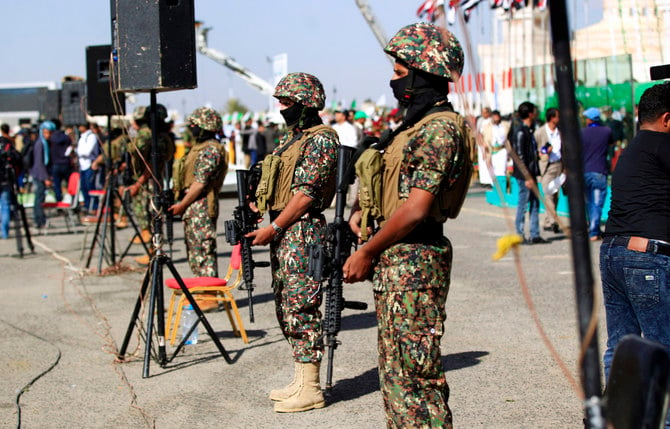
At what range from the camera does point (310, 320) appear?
18.2 ft

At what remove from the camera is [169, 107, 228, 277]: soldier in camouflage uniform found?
8.49m

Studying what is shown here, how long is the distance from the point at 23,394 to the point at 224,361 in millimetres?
1591

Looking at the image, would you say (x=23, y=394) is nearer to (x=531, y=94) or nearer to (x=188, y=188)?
(x=188, y=188)

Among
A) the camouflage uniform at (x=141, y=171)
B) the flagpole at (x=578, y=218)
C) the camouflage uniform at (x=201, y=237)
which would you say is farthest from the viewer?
the camouflage uniform at (x=141, y=171)

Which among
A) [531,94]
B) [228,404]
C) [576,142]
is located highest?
[531,94]

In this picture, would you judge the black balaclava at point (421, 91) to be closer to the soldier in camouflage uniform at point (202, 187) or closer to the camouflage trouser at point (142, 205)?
the soldier in camouflage uniform at point (202, 187)

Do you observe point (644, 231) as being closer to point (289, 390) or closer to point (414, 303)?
point (414, 303)

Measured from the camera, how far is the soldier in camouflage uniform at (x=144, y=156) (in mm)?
11695

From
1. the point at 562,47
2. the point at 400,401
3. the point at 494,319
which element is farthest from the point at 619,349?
the point at 494,319

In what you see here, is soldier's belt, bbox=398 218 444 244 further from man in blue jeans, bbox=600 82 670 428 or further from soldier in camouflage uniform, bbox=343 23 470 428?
man in blue jeans, bbox=600 82 670 428

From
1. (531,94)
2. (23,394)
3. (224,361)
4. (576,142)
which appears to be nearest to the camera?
(576,142)

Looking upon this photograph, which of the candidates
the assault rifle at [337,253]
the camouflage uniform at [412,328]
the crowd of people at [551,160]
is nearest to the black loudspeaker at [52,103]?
the crowd of people at [551,160]

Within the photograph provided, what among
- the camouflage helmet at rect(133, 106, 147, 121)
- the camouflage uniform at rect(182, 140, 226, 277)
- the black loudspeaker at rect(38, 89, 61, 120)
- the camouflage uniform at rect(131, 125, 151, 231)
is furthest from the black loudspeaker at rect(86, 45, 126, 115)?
the black loudspeaker at rect(38, 89, 61, 120)

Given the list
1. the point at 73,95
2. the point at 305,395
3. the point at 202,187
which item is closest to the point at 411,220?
the point at 305,395
